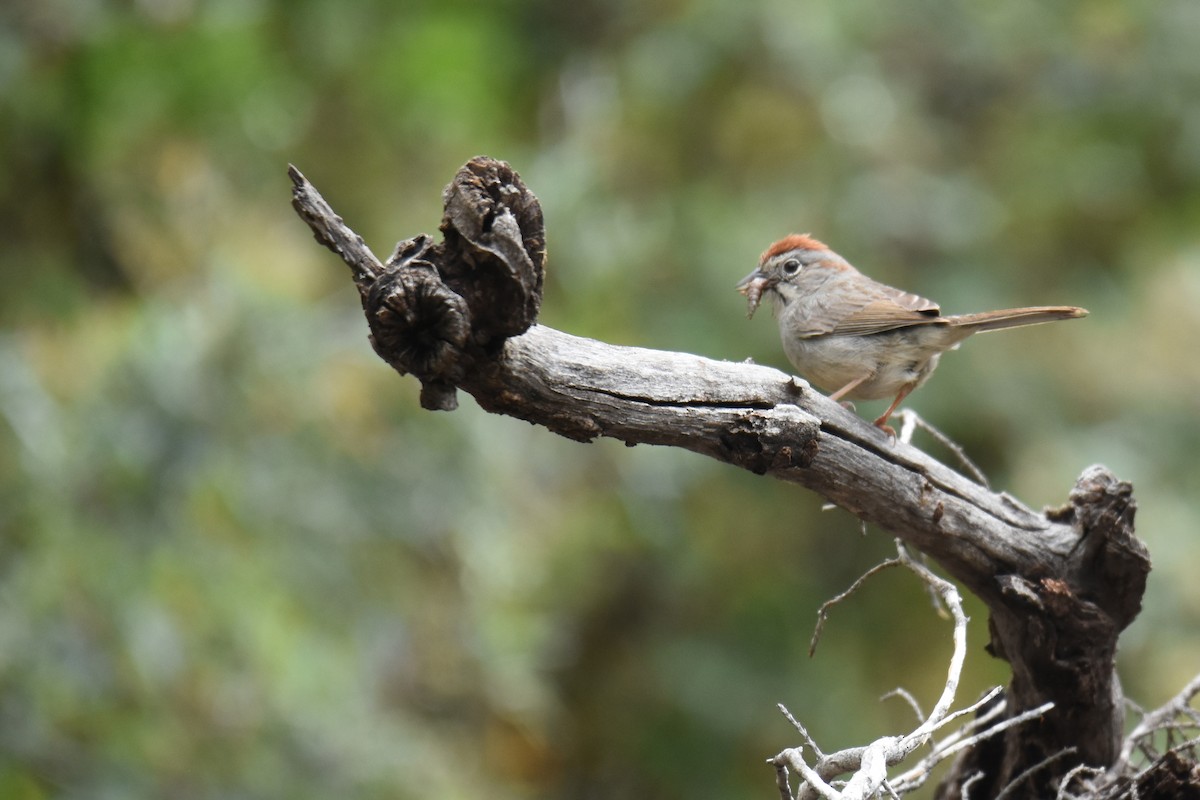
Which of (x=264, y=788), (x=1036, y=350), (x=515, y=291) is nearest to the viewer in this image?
(x=515, y=291)

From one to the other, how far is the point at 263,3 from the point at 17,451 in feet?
9.60

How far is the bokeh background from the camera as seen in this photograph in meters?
5.39

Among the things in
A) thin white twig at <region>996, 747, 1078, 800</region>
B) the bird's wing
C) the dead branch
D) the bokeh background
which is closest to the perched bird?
the bird's wing

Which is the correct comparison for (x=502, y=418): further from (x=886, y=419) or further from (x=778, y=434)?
(x=778, y=434)

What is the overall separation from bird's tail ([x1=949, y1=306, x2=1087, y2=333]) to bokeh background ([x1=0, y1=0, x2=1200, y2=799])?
2729 millimetres

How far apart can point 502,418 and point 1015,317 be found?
3.24 m

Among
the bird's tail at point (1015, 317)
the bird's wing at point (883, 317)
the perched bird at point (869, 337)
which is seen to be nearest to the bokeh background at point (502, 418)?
the perched bird at point (869, 337)

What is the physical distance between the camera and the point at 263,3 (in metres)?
6.88

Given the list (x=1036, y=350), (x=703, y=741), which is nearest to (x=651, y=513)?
(x=703, y=741)

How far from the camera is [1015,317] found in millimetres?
3850

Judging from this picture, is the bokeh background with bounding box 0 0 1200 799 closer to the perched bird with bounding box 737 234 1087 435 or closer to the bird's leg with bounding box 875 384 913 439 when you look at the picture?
the perched bird with bounding box 737 234 1087 435

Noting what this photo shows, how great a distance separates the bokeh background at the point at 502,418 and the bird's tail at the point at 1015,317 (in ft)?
8.95

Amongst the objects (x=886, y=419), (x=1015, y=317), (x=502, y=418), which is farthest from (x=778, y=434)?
(x=502, y=418)

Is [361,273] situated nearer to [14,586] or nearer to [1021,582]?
[1021,582]
